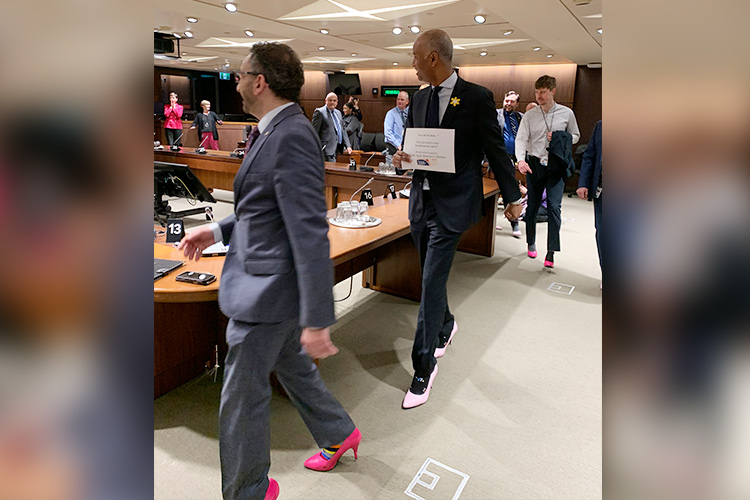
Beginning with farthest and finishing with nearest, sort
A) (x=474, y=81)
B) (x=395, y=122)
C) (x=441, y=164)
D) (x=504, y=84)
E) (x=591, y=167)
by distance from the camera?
(x=474, y=81)
(x=504, y=84)
(x=395, y=122)
(x=591, y=167)
(x=441, y=164)

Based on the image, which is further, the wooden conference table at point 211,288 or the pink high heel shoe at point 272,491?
the wooden conference table at point 211,288

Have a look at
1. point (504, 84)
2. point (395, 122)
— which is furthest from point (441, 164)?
point (504, 84)

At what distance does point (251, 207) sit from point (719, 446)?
1258 mm

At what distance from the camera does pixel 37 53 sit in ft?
0.58

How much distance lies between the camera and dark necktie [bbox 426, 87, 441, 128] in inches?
86.8

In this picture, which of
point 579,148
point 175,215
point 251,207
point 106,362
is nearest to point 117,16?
point 106,362

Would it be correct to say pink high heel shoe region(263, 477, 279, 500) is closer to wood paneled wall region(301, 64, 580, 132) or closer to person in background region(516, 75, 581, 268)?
person in background region(516, 75, 581, 268)

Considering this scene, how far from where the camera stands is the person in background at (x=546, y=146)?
164 inches

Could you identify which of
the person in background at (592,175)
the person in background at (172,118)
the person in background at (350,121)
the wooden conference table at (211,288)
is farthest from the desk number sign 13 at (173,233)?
the person in background at (172,118)

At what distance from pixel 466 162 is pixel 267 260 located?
1.18 metres

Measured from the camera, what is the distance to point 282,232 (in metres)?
1.36

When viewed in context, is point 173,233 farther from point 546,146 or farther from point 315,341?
point 546,146

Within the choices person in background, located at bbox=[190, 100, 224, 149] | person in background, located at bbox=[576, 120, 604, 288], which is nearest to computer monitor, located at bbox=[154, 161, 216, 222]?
person in background, located at bbox=[576, 120, 604, 288]

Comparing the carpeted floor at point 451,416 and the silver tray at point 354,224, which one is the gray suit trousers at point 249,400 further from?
the silver tray at point 354,224
